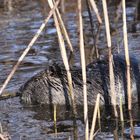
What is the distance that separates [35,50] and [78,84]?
2.76 metres

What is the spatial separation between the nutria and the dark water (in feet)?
0.57

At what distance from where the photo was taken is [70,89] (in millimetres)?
6672

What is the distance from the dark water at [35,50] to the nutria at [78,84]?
175 millimetres

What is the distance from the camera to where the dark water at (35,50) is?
21.5 ft

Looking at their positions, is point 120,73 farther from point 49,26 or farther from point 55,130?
point 49,26

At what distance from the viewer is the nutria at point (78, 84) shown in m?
7.27

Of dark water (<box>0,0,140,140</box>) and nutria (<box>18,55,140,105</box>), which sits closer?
dark water (<box>0,0,140,140</box>)

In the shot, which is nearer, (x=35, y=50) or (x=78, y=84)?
(x=78, y=84)

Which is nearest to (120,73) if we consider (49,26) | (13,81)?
(13,81)

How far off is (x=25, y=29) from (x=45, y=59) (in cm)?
203

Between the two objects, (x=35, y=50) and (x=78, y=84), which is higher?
(x=35, y=50)

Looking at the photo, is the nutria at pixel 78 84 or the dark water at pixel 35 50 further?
the nutria at pixel 78 84

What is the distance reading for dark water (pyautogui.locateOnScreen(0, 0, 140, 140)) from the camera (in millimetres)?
6551

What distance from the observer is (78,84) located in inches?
288
